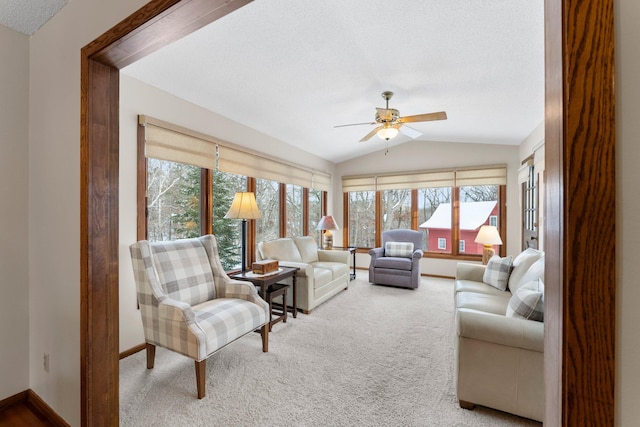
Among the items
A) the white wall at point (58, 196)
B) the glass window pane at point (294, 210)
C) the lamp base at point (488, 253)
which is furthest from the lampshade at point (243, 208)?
the lamp base at point (488, 253)

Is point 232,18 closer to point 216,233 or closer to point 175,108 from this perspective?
point 175,108

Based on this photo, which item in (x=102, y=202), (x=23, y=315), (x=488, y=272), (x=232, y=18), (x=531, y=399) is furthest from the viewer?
(x=488, y=272)

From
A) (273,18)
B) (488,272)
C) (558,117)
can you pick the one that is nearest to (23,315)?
(273,18)

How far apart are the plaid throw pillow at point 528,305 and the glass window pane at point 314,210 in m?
4.10

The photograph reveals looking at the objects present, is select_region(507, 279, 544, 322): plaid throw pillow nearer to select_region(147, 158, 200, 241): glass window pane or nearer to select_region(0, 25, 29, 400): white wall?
select_region(147, 158, 200, 241): glass window pane

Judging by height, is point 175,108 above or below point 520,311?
above

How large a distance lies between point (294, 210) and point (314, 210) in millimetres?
779

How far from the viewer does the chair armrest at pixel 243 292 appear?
2.55 metres

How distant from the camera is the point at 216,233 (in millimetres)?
3516

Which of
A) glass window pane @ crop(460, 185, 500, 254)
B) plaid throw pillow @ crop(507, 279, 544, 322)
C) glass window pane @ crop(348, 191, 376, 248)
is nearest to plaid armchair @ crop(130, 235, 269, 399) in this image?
plaid throw pillow @ crop(507, 279, 544, 322)

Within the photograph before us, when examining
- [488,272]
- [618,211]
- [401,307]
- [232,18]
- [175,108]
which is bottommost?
[401,307]

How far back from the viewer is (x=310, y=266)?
3.57 meters

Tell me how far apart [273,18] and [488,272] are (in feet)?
10.9

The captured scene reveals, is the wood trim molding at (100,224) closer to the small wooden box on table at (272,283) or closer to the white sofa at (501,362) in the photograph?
the small wooden box on table at (272,283)
